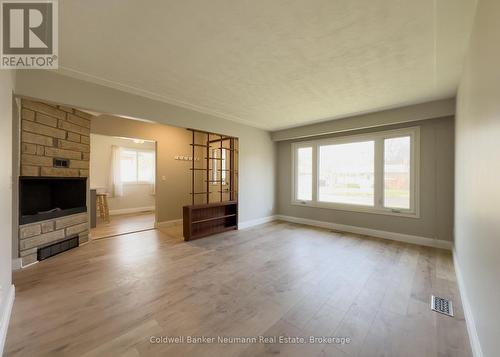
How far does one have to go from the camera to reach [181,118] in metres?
3.84

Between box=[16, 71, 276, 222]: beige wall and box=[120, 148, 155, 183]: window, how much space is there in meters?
4.76

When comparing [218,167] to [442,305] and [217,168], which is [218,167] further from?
[442,305]

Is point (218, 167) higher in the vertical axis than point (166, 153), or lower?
lower

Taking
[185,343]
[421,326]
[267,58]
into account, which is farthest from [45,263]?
[421,326]

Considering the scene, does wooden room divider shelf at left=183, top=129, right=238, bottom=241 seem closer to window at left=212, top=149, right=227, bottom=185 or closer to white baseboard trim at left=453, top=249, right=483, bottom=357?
window at left=212, top=149, right=227, bottom=185

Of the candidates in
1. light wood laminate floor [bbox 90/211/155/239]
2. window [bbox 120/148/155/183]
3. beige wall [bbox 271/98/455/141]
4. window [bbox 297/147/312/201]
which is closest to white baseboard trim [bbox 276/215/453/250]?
window [bbox 297/147/312/201]

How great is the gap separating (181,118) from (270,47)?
7.60ft

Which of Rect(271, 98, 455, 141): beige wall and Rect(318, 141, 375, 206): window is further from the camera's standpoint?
Rect(318, 141, 375, 206): window

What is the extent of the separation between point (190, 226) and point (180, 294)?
6.68 feet

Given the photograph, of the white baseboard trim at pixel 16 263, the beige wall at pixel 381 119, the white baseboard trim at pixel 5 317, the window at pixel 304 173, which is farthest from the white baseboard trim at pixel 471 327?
the white baseboard trim at pixel 16 263

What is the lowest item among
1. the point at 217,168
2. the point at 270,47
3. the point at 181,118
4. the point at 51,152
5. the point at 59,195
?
the point at 59,195

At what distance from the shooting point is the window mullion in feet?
14.3

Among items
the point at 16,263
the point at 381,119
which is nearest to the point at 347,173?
the point at 381,119

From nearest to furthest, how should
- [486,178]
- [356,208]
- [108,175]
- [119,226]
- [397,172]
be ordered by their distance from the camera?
[486,178]
[397,172]
[356,208]
[119,226]
[108,175]
